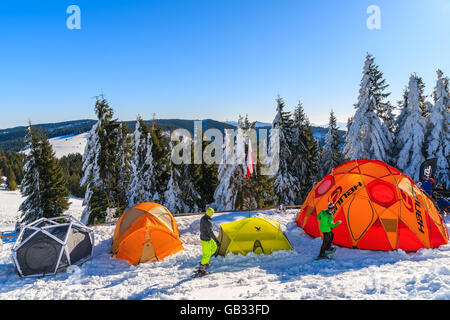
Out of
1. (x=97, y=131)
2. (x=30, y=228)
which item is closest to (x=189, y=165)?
(x=97, y=131)

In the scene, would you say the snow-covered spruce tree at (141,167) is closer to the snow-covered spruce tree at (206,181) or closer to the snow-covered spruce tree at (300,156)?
the snow-covered spruce tree at (206,181)

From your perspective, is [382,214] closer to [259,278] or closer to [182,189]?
[259,278]

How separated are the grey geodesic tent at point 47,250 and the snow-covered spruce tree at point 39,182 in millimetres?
17757

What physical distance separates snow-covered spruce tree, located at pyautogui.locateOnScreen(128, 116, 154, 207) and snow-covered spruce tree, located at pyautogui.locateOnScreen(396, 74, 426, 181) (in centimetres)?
→ 2314

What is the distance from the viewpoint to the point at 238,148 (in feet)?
70.3

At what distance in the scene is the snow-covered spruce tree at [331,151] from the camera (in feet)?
94.4

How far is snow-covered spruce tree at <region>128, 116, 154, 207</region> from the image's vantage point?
22.8 metres

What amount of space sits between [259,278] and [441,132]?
22.6 metres

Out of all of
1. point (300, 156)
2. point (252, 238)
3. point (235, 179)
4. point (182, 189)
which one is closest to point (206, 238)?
point (252, 238)

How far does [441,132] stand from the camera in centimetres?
1991

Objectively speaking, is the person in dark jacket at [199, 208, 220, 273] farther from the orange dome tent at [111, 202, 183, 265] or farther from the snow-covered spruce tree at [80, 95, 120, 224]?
the snow-covered spruce tree at [80, 95, 120, 224]

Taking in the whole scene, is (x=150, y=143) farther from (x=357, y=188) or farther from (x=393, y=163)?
(x=393, y=163)

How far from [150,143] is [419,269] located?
72.8 feet

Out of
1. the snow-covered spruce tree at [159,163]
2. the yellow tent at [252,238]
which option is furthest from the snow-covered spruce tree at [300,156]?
the yellow tent at [252,238]
